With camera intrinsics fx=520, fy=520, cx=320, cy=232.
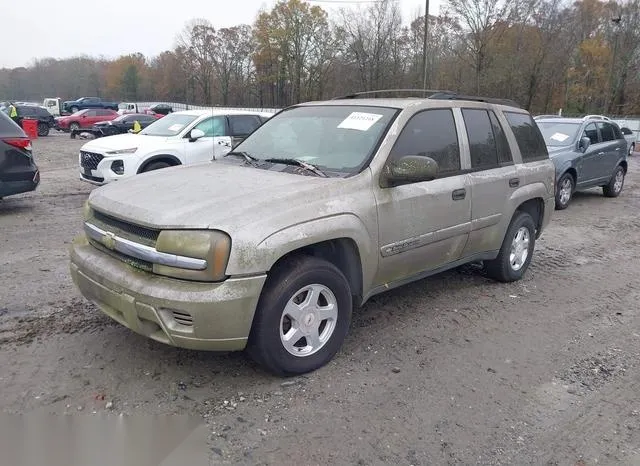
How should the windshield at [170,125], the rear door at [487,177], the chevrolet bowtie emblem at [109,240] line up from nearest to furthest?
the chevrolet bowtie emblem at [109,240] < the rear door at [487,177] < the windshield at [170,125]

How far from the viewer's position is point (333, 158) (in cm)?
393

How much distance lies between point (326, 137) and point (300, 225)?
1213 mm

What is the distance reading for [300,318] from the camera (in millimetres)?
3361

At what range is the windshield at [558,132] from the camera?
34.4 ft

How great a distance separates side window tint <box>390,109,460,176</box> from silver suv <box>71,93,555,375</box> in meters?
0.01

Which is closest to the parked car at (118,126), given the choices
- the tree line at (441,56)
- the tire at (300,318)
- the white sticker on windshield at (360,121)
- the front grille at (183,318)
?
the tree line at (441,56)

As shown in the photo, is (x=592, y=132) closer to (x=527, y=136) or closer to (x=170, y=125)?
(x=527, y=136)

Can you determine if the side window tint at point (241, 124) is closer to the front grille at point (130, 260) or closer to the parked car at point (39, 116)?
the front grille at point (130, 260)

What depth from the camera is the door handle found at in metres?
4.35

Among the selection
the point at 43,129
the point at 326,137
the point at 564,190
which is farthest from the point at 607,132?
the point at 43,129

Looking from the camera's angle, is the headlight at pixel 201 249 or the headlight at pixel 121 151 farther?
the headlight at pixel 121 151

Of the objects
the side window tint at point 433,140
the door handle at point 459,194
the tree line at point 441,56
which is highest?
the tree line at point 441,56

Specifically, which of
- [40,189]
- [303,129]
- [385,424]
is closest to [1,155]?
[40,189]

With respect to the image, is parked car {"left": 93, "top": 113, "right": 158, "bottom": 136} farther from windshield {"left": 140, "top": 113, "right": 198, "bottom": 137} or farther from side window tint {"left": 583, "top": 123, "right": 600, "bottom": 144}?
→ side window tint {"left": 583, "top": 123, "right": 600, "bottom": 144}
